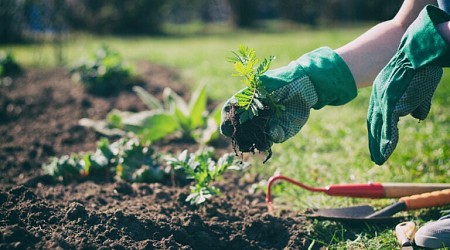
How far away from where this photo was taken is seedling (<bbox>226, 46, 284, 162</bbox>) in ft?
6.32

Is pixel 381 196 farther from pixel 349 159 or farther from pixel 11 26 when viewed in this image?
pixel 11 26

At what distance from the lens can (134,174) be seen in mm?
2828

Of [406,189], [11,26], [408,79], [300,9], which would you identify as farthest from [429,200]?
[300,9]

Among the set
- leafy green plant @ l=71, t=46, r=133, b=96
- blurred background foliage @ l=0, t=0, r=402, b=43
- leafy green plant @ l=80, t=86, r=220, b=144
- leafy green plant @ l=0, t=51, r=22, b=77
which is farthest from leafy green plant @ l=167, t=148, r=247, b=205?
blurred background foliage @ l=0, t=0, r=402, b=43

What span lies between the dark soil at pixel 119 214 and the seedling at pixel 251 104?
0.51 m

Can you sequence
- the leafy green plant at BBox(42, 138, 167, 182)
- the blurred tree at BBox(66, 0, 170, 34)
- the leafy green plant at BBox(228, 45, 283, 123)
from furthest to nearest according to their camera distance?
the blurred tree at BBox(66, 0, 170, 34) < the leafy green plant at BBox(42, 138, 167, 182) < the leafy green plant at BBox(228, 45, 283, 123)

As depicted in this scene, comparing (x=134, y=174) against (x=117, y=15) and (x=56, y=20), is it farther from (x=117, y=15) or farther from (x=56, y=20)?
(x=117, y=15)

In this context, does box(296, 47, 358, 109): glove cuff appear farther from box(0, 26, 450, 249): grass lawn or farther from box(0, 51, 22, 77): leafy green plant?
box(0, 51, 22, 77): leafy green plant

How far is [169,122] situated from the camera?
3.64 meters

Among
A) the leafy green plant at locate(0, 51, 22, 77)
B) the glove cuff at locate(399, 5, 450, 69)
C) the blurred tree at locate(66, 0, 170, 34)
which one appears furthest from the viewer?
the blurred tree at locate(66, 0, 170, 34)

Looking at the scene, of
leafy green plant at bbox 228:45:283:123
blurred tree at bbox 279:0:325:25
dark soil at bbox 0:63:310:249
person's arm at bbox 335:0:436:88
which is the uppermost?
blurred tree at bbox 279:0:325:25

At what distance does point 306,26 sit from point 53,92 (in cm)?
1138

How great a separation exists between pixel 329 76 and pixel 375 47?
31 centimetres

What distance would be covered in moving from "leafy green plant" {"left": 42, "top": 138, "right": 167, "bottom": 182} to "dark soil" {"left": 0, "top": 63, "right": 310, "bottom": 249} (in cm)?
8
